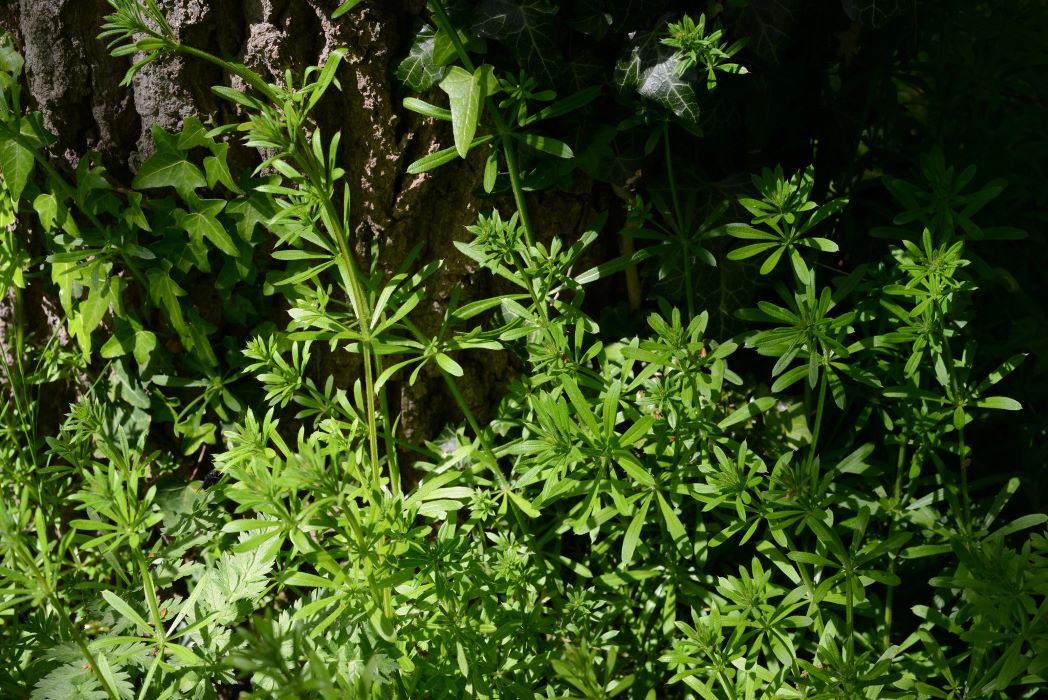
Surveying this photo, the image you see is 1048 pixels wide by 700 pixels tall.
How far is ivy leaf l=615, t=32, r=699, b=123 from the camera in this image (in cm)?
152

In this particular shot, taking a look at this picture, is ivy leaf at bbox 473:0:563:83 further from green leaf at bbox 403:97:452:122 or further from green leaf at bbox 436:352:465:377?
green leaf at bbox 436:352:465:377

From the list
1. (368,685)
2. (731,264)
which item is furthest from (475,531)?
(731,264)

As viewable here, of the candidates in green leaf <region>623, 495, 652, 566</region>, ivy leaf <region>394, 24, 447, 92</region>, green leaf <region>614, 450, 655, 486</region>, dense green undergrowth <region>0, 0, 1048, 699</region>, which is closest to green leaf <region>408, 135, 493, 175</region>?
dense green undergrowth <region>0, 0, 1048, 699</region>

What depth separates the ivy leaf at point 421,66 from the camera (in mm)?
1601

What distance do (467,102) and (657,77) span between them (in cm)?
38

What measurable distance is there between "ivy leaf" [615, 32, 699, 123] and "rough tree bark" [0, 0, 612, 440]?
1.03ft

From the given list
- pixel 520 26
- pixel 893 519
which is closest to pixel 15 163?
pixel 520 26

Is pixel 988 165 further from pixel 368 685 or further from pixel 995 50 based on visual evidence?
pixel 368 685

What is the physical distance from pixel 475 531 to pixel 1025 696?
1.16 m

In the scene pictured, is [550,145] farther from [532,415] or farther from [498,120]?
[532,415]

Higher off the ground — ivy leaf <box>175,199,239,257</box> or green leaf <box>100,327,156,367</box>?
ivy leaf <box>175,199,239,257</box>

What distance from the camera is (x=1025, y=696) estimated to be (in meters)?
1.57

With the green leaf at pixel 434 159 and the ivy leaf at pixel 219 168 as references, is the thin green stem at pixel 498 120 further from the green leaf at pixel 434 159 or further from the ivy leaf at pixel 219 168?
the ivy leaf at pixel 219 168

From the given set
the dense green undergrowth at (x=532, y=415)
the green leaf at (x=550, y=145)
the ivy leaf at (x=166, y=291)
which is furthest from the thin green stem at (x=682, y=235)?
the ivy leaf at (x=166, y=291)
